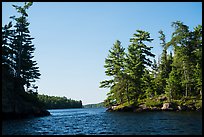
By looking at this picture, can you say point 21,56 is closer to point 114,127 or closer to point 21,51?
point 21,51

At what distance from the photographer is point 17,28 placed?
50656 millimetres

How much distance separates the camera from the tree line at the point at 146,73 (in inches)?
2152

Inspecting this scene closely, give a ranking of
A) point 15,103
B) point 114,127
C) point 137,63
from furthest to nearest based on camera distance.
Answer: point 137,63, point 15,103, point 114,127

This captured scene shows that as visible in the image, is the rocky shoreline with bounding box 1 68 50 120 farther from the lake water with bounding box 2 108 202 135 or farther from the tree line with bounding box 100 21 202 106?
the tree line with bounding box 100 21 202 106

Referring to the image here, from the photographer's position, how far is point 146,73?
64562mm

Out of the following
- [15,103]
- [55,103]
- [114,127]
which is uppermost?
[15,103]

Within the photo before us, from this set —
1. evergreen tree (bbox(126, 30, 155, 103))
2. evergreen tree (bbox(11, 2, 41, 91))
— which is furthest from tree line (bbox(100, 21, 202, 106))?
evergreen tree (bbox(11, 2, 41, 91))

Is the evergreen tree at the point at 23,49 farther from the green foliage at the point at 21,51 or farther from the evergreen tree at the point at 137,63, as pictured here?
the evergreen tree at the point at 137,63

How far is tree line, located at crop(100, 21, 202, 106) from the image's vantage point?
179 feet

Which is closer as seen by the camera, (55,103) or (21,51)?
(21,51)

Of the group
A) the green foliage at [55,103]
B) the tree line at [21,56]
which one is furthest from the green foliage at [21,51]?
the green foliage at [55,103]

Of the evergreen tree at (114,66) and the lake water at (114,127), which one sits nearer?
the lake water at (114,127)

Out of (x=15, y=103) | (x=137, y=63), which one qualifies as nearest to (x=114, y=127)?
(x=15, y=103)

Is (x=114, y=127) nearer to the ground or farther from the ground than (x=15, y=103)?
nearer to the ground
